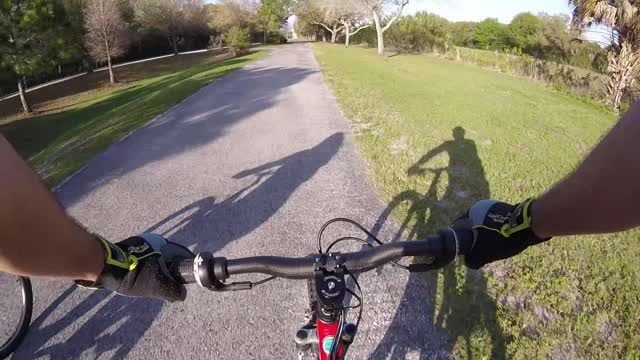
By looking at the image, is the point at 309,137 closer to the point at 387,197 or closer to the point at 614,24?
the point at 387,197

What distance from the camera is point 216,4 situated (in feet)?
166

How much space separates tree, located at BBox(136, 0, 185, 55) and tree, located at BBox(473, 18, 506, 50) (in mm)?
40916

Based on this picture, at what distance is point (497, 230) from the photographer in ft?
3.82

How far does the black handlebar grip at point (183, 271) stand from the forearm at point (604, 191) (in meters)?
1.14

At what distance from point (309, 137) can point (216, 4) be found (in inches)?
2018

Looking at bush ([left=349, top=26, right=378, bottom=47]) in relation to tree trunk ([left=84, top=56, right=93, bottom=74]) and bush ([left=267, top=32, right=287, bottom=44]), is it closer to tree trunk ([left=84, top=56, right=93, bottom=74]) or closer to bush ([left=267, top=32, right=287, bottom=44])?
bush ([left=267, top=32, right=287, bottom=44])

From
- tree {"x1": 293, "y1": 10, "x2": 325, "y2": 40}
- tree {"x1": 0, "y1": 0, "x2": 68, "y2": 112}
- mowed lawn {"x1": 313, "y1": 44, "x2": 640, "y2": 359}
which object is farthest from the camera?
tree {"x1": 293, "y1": 10, "x2": 325, "y2": 40}

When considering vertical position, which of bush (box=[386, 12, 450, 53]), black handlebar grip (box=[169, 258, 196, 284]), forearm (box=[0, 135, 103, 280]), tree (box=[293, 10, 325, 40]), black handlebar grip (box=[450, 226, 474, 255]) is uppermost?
tree (box=[293, 10, 325, 40])

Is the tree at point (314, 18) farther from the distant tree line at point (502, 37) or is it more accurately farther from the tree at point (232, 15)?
the tree at point (232, 15)

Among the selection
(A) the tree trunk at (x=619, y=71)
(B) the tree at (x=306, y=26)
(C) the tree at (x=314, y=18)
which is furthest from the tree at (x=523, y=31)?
(B) the tree at (x=306, y=26)

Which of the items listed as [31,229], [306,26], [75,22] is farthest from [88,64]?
[306,26]

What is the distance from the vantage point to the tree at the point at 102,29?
78.6 ft

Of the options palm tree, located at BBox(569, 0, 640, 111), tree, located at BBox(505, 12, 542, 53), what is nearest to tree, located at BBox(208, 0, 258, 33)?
tree, located at BBox(505, 12, 542, 53)

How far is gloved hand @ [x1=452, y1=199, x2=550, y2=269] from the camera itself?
3.52ft
